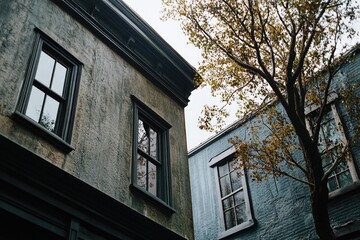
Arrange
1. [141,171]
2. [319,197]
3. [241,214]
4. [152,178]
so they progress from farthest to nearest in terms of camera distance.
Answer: [241,214]
[152,178]
[141,171]
[319,197]

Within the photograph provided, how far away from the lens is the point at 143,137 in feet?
29.2

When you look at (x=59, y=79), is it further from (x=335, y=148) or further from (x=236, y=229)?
(x=236, y=229)

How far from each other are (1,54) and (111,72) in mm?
2780

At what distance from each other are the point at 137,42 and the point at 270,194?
19.9 ft

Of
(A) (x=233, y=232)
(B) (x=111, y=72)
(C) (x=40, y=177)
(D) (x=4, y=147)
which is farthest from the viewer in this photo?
(A) (x=233, y=232)

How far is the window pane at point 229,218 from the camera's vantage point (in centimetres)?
1300

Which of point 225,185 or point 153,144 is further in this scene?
point 225,185

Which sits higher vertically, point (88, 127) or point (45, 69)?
point (45, 69)

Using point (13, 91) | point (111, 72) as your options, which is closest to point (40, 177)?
point (13, 91)

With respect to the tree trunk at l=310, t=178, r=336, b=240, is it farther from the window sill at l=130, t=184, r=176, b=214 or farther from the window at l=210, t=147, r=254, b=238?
the window at l=210, t=147, r=254, b=238

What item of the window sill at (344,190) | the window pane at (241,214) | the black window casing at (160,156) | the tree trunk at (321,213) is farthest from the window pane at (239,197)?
the tree trunk at (321,213)

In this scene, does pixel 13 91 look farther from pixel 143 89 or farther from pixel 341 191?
pixel 341 191

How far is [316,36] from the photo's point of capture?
926cm

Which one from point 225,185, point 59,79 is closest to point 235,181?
point 225,185
